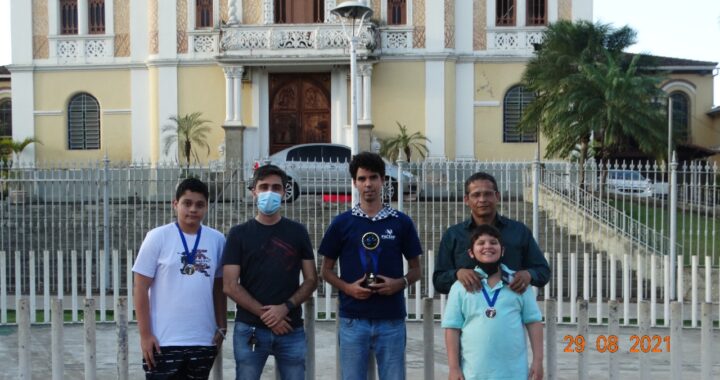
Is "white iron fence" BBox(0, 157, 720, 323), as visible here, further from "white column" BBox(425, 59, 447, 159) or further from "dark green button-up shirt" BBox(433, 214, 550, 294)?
"white column" BBox(425, 59, 447, 159)

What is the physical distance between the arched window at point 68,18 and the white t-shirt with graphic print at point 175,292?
941 inches

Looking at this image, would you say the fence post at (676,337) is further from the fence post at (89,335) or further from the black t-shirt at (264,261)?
the fence post at (89,335)

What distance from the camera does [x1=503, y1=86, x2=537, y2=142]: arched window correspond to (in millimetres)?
26875

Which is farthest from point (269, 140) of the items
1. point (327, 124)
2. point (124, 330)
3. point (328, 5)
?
point (124, 330)

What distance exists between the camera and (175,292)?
5.67 m

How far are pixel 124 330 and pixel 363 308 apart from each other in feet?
5.26

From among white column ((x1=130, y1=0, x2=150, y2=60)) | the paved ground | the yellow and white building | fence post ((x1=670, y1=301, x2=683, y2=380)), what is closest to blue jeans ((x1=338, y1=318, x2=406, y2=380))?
fence post ((x1=670, y1=301, x2=683, y2=380))

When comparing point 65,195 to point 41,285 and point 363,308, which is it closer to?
point 41,285

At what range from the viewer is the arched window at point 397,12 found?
87.4 ft

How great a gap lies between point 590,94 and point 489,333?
14574 millimetres

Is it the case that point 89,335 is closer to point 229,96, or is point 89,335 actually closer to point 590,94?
point 590,94

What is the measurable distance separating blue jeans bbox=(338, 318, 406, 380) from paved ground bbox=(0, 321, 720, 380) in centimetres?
266

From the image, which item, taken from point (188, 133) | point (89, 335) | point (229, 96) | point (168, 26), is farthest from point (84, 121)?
point (89, 335)

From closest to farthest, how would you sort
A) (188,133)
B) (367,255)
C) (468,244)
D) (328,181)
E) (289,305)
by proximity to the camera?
(468,244) → (289,305) → (367,255) → (328,181) → (188,133)
